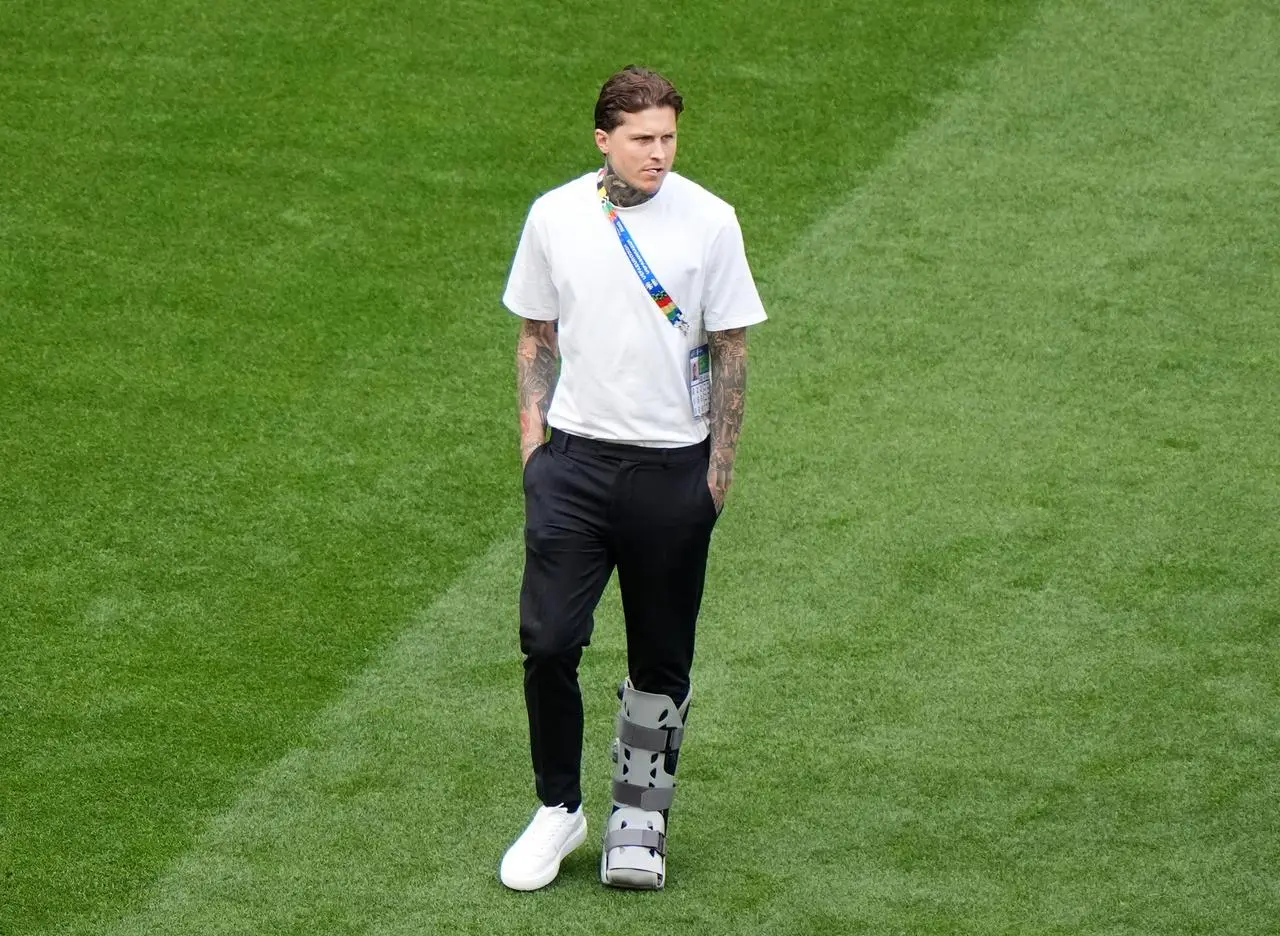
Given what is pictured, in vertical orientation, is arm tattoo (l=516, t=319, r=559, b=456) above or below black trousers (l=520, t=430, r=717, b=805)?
above

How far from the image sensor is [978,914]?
4.65 m

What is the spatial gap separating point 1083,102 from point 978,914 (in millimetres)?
5239

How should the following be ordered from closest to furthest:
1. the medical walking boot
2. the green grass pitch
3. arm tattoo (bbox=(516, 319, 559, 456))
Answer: arm tattoo (bbox=(516, 319, 559, 456)), the medical walking boot, the green grass pitch

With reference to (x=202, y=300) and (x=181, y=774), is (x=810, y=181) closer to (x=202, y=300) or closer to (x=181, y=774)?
(x=202, y=300)

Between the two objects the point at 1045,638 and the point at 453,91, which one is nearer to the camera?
the point at 1045,638

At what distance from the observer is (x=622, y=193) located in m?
4.32

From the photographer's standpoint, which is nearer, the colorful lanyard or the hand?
the colorful lanyard

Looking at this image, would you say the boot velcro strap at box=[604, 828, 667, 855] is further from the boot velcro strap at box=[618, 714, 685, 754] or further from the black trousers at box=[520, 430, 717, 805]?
the black trousers at box=[520, 430, 717, 805]

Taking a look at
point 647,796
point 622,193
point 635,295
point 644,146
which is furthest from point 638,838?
point 644,146

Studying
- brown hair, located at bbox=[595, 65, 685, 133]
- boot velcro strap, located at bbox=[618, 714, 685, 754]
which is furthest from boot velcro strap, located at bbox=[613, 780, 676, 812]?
brown hair, located at bbox=[595, 65, 685, 133]

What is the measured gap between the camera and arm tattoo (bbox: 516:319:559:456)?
4.57 metres

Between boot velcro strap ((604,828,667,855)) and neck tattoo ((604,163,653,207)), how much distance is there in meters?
1.53

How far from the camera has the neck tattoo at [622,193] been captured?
4309 mm

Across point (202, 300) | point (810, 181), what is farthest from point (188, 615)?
point (810, 181)
